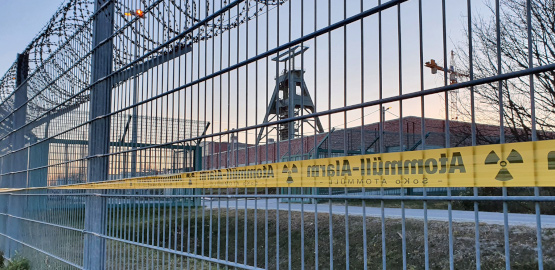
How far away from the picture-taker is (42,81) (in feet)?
25.8

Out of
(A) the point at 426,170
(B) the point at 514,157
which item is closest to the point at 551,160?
(B) the point at 514,157

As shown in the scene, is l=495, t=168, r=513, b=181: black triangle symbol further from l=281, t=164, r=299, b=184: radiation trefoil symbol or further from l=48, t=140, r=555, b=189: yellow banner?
l=281, t=164, r=299, b=184: radiation trefoil symbol

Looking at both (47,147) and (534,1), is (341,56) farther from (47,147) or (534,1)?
(534,1)

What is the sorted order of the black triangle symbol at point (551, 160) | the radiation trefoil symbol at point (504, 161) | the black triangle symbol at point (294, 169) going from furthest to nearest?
the black triangle symbol at point (294, 169), the radiation trefoil symbol at point (504, 161), the black triangle symbol at point (551, 160)

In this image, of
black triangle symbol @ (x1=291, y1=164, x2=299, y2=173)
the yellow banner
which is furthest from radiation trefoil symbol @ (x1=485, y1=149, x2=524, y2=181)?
black triangle symbol @ (x1=291, y1=164, x2=299, y2=173)

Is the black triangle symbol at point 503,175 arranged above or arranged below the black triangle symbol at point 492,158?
below

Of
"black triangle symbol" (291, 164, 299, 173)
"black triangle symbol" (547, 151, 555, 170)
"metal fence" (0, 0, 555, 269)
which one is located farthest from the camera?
"black triangle symbol" (291, 164, 299, 173)

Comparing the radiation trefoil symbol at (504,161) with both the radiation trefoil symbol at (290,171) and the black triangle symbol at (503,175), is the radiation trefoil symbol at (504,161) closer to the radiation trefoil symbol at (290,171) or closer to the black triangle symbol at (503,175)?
the black triangle symbol at (503,175)

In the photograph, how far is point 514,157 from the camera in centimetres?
187

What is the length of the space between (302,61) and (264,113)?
539 millimetres

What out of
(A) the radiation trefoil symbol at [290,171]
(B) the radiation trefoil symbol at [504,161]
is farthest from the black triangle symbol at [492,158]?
(A) the radiation trefoil symbol at [290,171]

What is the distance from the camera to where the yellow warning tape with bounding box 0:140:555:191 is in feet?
5.98

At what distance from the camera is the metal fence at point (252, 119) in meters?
2.42

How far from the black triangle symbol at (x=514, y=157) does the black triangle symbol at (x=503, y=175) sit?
43 mm
